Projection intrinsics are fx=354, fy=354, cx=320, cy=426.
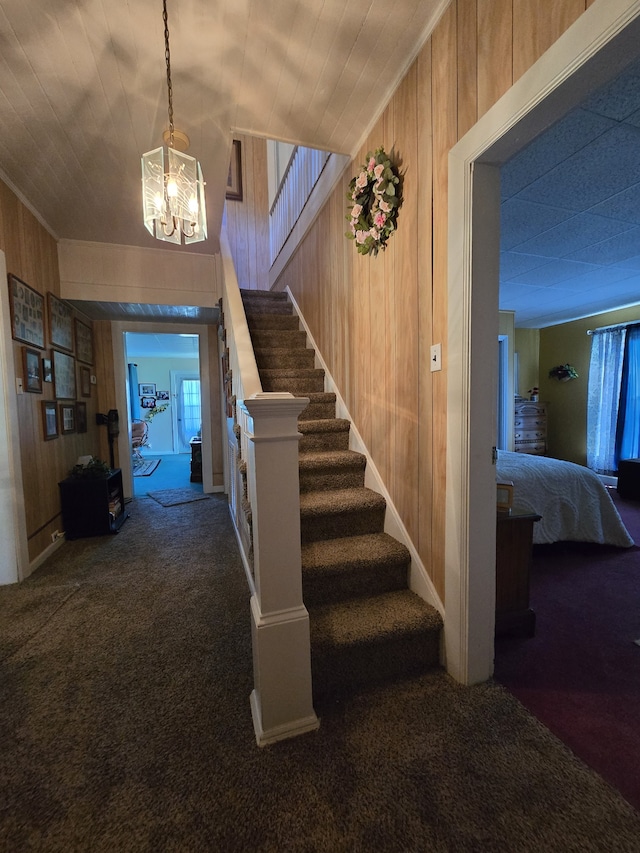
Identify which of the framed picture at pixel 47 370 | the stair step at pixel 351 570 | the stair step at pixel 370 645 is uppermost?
the framed picture at pixel 47 370

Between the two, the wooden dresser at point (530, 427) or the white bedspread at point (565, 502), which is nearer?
the white bedspread at point (565, 502)

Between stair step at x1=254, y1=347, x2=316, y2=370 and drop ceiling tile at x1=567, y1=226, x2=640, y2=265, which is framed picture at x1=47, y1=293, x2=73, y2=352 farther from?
drop ceiling tile at x1=567, y1=226, x2=640, y2=265

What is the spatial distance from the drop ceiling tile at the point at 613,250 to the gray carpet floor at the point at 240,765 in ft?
11.8

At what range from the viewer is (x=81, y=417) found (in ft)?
11.6

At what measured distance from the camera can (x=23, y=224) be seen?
2561 millimetres

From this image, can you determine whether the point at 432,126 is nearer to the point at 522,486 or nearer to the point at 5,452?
the point at 522,486

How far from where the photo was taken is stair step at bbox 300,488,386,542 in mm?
1856

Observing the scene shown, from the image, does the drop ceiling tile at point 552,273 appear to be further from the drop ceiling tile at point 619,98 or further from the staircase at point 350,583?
the staircase at point 350,583

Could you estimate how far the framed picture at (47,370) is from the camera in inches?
109

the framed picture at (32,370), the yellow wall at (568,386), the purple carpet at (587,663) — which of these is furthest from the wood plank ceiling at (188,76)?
the yellow wall at (568,386)

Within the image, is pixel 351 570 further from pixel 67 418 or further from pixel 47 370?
pixel 67 418

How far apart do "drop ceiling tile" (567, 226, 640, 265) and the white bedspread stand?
1.99 metres

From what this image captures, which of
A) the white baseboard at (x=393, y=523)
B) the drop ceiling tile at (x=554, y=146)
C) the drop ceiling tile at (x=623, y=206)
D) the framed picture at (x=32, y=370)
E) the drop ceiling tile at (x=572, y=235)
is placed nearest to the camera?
the white baseboard at (x=393, y=523)

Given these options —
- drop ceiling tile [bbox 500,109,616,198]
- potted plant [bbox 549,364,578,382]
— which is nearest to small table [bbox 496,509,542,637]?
drop ceiling tile [bbox 500,109,616,198]
